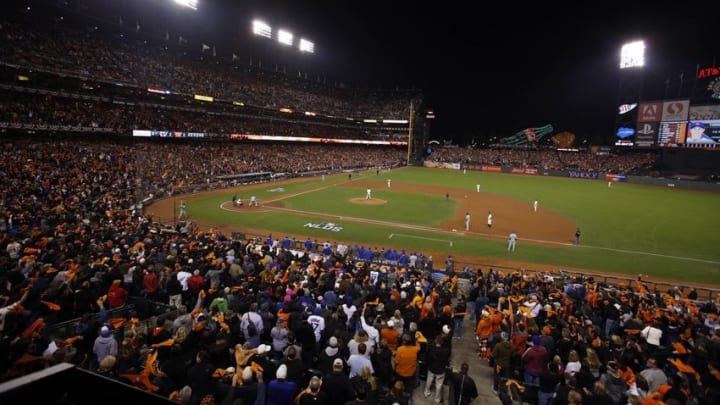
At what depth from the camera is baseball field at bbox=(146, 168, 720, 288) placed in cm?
2283

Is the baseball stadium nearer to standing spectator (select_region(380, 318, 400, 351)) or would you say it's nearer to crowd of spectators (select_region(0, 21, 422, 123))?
standing spectator (select_region(380, 318, 400, 351))

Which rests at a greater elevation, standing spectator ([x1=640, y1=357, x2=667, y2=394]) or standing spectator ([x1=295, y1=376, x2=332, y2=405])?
standing spectator ([x1=295, y1=376, x2=332, y2=405])

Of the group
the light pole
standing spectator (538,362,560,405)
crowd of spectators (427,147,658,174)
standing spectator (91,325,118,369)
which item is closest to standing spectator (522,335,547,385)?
standing spectator (538,362,560,405)

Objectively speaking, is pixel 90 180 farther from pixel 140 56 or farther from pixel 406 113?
pixel 406 113

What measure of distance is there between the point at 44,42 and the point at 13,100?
769 cm

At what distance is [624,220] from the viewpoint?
32719 millimetres

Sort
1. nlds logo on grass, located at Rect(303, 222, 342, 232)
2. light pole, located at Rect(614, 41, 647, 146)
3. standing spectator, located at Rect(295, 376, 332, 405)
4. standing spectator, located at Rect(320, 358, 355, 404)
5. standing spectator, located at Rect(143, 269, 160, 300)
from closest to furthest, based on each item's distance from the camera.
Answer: standing spectator, located at Rect(295, 376, 332, 405), standing spectator, located at Rect(320, 358, 355, 404), standing spectator, located at Rect(143, 269, 160, 300), nlds logo on grass, located at Rect(303, 222, 342, 232), light pole, located at Rect(614, 41, 647, 146)

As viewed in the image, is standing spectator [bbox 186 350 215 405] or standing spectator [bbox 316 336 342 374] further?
standing spectator [bbox 316 336 342 374]

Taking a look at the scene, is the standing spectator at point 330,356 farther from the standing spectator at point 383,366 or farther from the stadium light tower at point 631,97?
the stadium light tower at point 631,97

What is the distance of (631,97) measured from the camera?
213 feet

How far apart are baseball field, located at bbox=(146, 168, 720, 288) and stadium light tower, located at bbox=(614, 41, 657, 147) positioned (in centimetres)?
1428

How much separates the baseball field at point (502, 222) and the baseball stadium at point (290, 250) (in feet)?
0.95

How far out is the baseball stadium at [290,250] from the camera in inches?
261

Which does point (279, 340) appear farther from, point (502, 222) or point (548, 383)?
point (502, 222)
